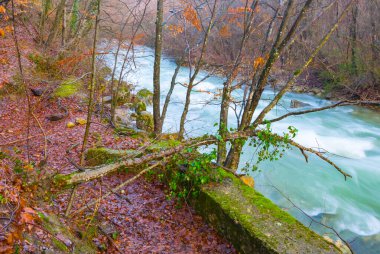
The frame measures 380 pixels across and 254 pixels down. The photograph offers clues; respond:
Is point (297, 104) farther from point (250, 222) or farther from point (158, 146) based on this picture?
point (250, 222)

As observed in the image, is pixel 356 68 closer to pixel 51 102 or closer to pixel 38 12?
pixel 51 102

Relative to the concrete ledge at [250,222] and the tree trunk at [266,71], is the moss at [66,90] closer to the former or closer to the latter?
the tree trunk at [266,71]

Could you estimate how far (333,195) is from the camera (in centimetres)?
956

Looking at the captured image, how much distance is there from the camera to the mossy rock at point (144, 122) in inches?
483

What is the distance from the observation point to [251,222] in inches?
188

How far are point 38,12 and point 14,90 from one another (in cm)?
A: 935

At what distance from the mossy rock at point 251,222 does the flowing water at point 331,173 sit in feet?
1.75

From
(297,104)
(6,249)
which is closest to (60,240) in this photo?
(6,249)

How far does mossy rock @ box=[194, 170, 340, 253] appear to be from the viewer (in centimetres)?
439

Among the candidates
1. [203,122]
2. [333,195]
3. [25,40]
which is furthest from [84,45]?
[333,195]

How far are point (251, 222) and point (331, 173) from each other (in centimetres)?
703

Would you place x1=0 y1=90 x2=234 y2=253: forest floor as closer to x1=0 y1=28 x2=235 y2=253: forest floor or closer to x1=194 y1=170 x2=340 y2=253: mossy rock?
x1=0 y1=28 x2=235 y2=253: forest floor

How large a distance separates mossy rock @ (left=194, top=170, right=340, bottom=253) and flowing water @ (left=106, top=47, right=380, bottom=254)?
21.0 inches

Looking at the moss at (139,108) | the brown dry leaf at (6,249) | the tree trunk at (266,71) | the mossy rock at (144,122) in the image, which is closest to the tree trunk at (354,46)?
the moss at (139,108)
